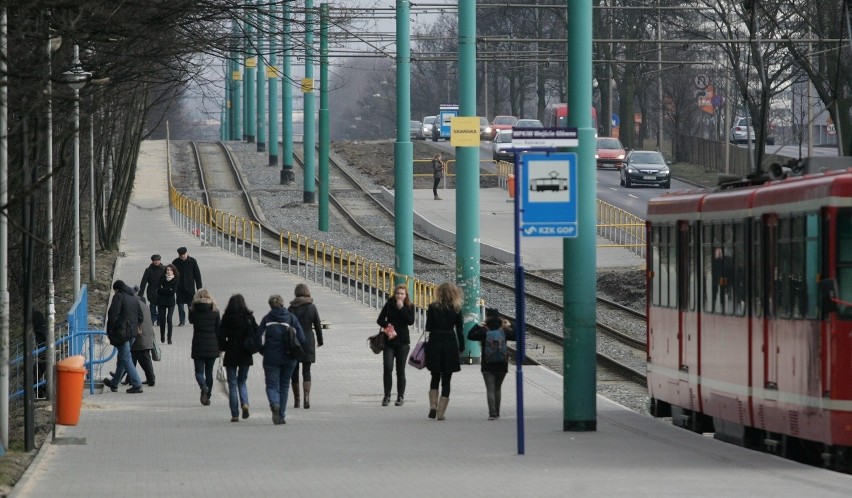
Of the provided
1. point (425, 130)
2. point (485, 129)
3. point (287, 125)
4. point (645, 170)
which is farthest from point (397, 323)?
point (425, 130)

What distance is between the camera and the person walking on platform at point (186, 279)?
94.9 feet

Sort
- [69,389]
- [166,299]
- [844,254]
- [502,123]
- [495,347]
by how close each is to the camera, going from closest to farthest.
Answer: [844,254] → [69,389] → [495,347] → [166,299] → [502,123]

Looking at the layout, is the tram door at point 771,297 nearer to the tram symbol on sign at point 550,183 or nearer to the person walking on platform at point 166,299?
the tram symbol on sign at point 550,183

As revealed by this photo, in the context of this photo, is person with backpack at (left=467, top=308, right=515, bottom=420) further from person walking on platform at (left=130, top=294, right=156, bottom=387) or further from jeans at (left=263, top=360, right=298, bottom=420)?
person walking on platform at (left=130, top=294, right=156, bottom=387)

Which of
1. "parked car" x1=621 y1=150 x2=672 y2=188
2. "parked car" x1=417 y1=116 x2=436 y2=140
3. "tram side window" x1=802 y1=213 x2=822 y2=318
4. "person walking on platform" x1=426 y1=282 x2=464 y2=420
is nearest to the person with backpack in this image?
"person walking on platform" x1=426 y1=282 x2=464 y2=420

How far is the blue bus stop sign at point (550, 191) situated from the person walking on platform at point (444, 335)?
A: 3383 millimetres

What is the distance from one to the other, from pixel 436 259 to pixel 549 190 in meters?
30.1

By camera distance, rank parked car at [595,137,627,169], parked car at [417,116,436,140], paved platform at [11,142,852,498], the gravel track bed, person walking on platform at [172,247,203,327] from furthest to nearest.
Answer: parked car at [417,116,436,140] < parked car at [595,137,627,169] < person walking on platform at [172,247,203,327] < the gravel track bed < paved platform at [11,142,852,498]

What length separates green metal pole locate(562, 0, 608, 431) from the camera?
56.3 feet

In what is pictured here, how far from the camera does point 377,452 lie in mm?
15453

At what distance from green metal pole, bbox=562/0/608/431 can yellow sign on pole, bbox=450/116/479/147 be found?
6614mm

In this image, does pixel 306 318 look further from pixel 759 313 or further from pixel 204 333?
pixel 759 313

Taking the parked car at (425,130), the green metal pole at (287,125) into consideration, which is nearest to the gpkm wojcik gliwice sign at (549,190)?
the green metal pole at (287,125)

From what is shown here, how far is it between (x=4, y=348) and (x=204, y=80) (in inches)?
332
